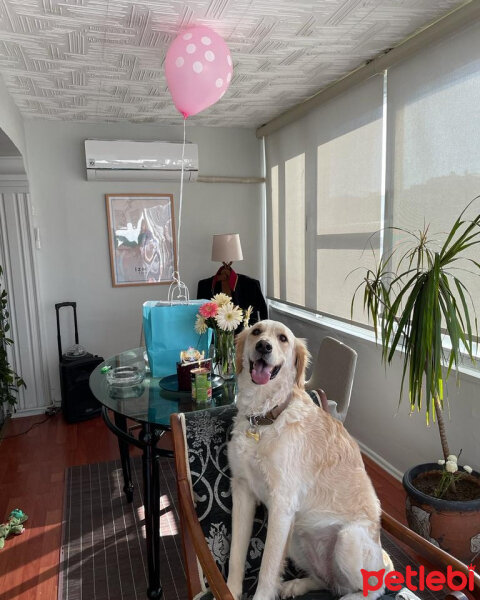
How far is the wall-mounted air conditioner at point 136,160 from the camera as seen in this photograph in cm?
374

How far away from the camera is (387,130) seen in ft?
8.65

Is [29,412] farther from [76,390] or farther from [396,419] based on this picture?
[396,419]

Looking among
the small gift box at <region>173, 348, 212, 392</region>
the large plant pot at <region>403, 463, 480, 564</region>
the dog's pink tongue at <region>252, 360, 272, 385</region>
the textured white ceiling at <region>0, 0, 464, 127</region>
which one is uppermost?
the textured white ceiling at <region>0, 0, 464, 127</region>

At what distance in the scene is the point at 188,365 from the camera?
2061 mm

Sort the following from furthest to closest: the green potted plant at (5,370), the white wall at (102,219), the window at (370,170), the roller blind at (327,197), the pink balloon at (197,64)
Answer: the white wall at (102,219)
the green potted plant at (5,370)
the roller blind at (327,197)
the window at (370,170)
the pink balloon at (197,64)

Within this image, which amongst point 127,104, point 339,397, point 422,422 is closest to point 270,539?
point 339,397

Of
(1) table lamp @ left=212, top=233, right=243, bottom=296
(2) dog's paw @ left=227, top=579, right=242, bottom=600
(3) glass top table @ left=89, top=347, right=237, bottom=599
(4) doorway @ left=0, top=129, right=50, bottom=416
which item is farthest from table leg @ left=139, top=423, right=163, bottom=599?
(4) doorway @ left=0, top=129, right=50, bottom=416

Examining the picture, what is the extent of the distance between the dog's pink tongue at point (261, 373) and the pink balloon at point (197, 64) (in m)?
1.48

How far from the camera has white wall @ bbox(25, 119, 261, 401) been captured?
3848 millimetres

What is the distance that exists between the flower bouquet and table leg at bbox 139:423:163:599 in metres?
0.51

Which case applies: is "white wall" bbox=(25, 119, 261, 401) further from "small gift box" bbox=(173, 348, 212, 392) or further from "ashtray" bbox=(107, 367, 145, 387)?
"small gift box" bbox=(173, 348, 212, 392)

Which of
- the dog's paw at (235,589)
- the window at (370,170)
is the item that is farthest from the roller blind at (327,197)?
the dog's paw at (235,589)

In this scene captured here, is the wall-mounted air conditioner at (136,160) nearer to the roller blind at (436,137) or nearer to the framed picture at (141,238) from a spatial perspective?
the framed picture at (141,238)

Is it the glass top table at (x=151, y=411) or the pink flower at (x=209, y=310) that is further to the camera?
the pink flower at (x=209, y=310)
